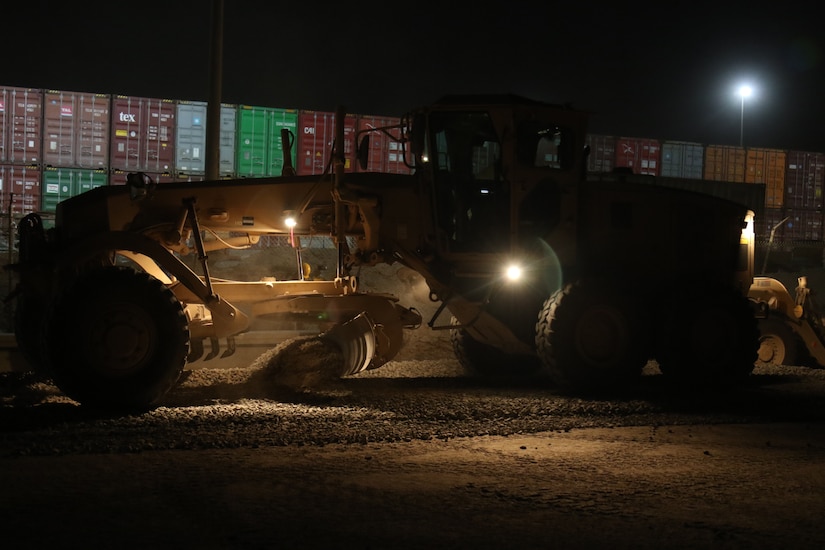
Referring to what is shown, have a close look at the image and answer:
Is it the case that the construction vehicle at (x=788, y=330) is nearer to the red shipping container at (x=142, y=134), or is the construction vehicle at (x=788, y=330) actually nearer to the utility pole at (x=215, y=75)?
the utility pole at (x=215, y=75)

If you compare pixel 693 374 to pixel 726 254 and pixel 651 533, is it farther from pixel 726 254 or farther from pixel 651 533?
pixel 651 533

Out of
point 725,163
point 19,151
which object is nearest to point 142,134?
point 19,151

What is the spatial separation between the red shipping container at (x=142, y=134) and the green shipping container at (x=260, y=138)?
2094 millimetres

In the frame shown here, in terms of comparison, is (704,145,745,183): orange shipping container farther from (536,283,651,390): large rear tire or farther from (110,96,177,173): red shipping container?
(536,283,651,390): large rear tire

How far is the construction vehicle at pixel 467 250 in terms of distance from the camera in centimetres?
977

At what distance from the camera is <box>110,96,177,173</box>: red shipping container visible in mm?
27734

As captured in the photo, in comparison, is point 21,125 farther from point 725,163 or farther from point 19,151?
point 725,163

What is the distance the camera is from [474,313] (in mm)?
11320

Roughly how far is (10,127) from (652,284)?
867 inches

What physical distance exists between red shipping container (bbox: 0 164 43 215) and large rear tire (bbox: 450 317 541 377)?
18731mm

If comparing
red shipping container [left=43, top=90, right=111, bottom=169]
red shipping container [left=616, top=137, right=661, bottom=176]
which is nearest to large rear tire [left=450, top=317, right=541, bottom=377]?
red shipping container [left=43, top=90, right=111, bottom=169]

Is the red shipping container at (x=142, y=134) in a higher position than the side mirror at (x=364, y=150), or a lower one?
higher

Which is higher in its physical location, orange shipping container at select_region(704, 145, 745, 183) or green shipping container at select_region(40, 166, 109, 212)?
orange shipping container at select_region(704, 145, 745, 183)

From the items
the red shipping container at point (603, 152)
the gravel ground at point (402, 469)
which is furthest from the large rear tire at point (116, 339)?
the red shipping container at point (603, 152)
